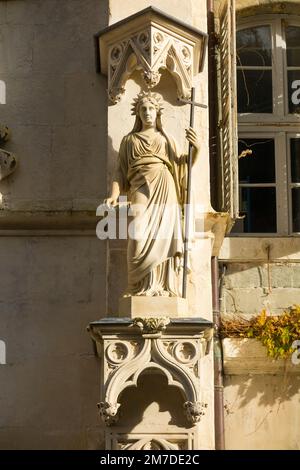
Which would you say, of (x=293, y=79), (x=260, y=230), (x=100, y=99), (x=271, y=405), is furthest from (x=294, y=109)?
(x=271, y=405)

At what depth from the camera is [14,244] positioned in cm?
1070

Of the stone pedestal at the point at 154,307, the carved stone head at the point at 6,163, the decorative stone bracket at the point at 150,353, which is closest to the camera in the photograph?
the decorative stone bracket at the point at 150,353

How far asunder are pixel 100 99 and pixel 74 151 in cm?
52

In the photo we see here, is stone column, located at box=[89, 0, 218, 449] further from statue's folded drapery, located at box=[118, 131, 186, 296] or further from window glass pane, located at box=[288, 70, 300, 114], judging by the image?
window glass pane, located at box=[288, 70, 300, 114]

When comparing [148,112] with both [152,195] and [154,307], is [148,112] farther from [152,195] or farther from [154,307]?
[154,307]

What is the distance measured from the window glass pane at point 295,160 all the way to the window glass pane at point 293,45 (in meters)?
0.83

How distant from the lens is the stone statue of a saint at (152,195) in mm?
9109

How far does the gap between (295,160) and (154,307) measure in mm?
3535

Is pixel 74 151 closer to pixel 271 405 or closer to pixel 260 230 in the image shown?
pixel 260 230

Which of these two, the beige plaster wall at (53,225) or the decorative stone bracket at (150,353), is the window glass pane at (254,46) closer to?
the beige plaster wall at (53,225)

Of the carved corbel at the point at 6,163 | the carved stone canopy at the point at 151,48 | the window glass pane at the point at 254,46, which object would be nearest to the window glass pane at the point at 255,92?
the window glass pane at the point at 254,46

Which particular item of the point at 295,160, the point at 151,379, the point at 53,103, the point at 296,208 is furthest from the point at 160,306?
the point at 295,160

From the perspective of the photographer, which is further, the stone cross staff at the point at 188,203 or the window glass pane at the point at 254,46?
the window glass pane at the point at 254,46

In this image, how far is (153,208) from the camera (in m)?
9.29
